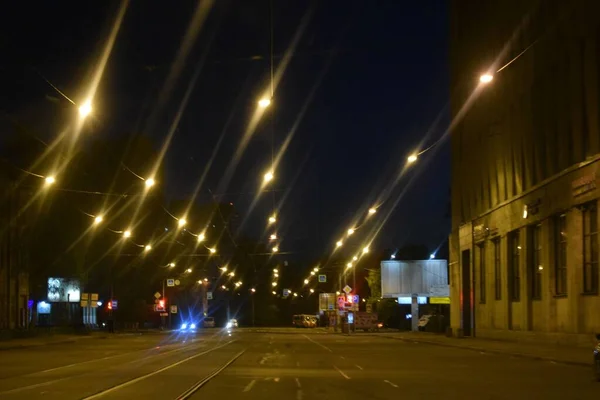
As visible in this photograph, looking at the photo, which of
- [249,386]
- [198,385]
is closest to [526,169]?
[249,386]

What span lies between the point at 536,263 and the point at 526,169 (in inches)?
192

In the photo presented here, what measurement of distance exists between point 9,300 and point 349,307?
2862 cm

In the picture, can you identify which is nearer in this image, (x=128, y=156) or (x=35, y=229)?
(x=35, y=229)

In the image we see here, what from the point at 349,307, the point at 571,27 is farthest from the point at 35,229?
the point at 571,27

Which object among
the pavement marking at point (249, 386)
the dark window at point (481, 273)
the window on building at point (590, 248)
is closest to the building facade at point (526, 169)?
the window on building at point (590, 248)

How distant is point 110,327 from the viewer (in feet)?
230

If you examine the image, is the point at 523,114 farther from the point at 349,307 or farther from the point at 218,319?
the point at 218,319

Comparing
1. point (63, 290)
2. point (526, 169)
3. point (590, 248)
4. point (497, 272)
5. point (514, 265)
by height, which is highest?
point (526, 169)

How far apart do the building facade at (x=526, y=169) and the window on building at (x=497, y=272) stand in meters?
0.07

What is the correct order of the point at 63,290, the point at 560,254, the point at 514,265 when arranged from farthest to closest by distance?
the point at 63,290
the point at 514,265
the point at 560,254

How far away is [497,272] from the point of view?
51.6 metres

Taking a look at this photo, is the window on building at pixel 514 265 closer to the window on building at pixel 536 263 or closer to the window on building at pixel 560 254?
the window on building at pixel 536 263

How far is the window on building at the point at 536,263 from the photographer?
143ft

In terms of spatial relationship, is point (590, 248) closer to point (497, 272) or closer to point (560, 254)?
point (560, 254)
